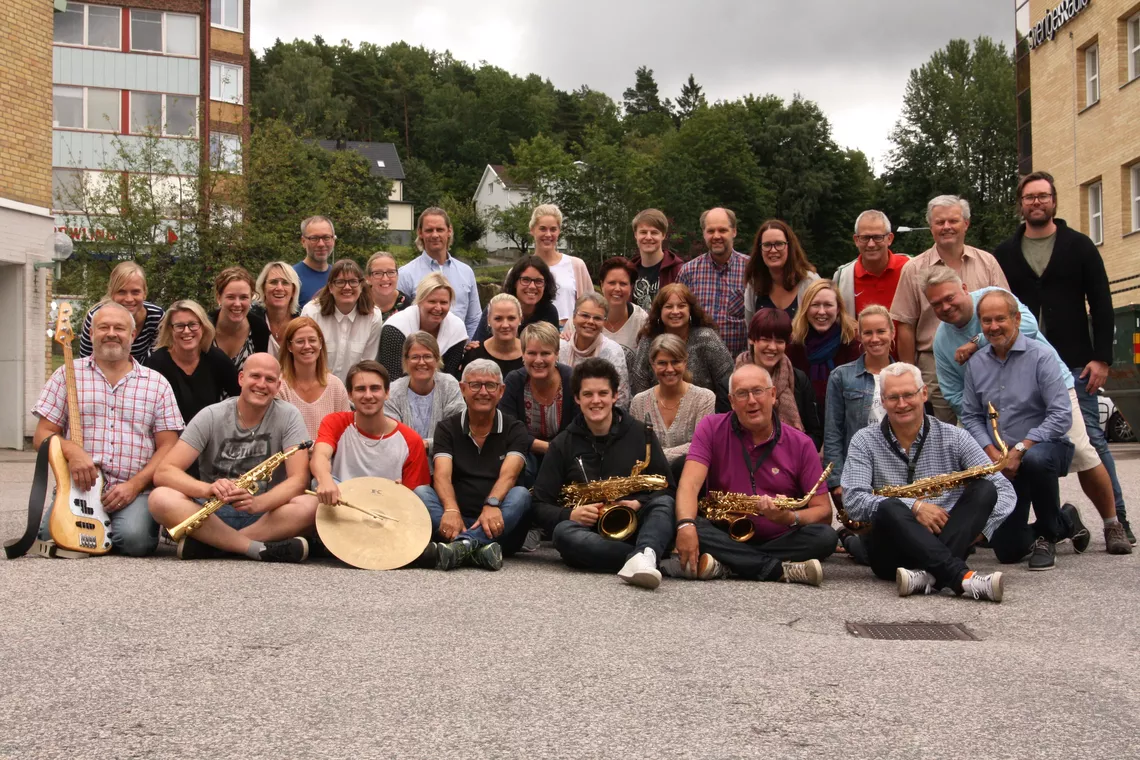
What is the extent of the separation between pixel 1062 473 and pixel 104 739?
612cm

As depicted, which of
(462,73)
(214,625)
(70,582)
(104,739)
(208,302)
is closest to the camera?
(104,739)

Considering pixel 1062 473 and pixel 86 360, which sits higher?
pixel 86 360

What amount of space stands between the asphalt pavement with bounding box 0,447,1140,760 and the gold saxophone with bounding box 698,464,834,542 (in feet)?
1.82

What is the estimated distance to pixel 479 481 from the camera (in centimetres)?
813

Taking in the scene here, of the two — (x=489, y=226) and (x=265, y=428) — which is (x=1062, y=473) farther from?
(x=489, y=226)

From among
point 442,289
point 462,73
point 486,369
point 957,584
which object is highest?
point 462,73

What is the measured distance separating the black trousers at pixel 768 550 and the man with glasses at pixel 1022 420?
127 centimetres

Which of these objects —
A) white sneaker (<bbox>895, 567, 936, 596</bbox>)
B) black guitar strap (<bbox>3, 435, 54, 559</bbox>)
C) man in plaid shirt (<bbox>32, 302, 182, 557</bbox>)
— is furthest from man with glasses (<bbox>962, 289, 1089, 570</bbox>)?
black guitar strap (<bbox>3, 435, 54, 559</bbox>)

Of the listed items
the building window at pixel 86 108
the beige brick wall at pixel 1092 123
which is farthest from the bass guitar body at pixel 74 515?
the building window at pixel 86 108

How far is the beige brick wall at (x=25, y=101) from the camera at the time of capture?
783 inches

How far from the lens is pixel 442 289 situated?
9.11 metres

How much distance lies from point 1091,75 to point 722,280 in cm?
2289

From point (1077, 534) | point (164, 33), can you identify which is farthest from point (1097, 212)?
point (164, 33)

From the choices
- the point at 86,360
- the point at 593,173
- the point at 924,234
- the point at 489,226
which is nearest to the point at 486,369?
the point at 86,360
